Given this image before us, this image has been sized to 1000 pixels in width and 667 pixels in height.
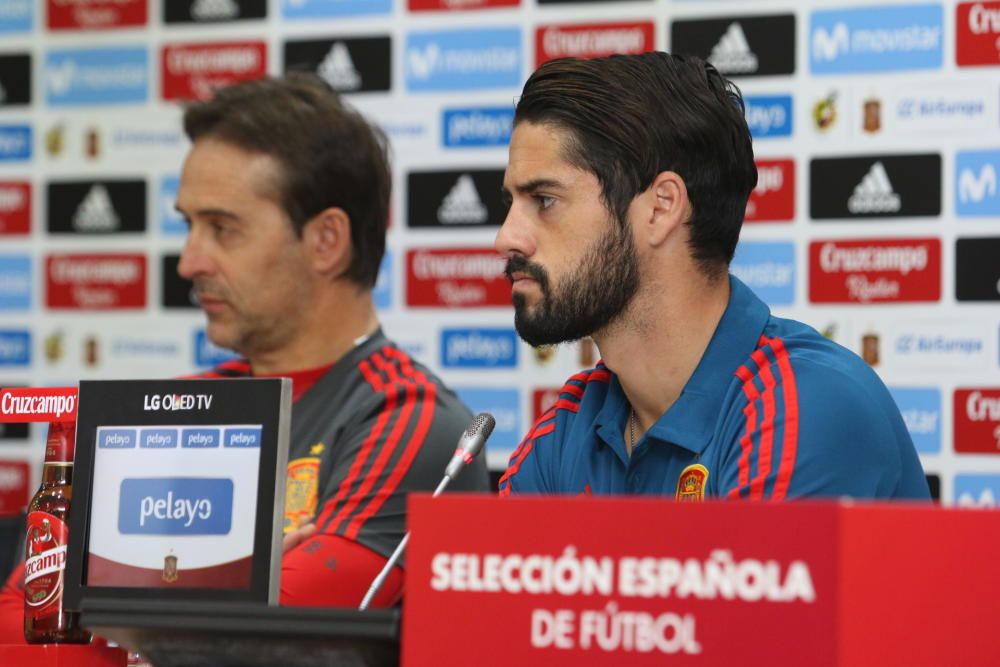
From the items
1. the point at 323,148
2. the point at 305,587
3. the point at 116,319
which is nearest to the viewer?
the point at 305,587

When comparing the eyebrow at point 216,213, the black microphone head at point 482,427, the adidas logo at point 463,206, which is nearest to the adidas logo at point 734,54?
the adidas logo at point 463,206

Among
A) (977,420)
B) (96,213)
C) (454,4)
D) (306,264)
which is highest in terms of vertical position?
(454,4)

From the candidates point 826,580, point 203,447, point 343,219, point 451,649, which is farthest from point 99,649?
point 343,219

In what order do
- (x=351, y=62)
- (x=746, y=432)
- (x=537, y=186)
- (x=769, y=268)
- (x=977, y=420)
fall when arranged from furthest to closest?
(x=351, y=62), (x=769, y=268), (x=977, y=420), (x=537, y=186), (x=746, y=432)

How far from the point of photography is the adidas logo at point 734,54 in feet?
10.3

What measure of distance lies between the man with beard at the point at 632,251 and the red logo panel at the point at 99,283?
190 centimetres

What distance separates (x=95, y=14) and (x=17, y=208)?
542mm

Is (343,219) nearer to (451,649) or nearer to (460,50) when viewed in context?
(460,50)

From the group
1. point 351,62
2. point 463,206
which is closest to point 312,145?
point 463,206

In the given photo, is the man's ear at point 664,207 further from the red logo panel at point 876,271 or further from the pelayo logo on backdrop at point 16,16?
the pelayo logo on backdrop at point 16,16

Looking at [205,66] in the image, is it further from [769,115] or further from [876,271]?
[876,271]

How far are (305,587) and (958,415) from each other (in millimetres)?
1587

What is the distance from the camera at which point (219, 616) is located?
1.14 meters

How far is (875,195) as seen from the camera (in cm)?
303
